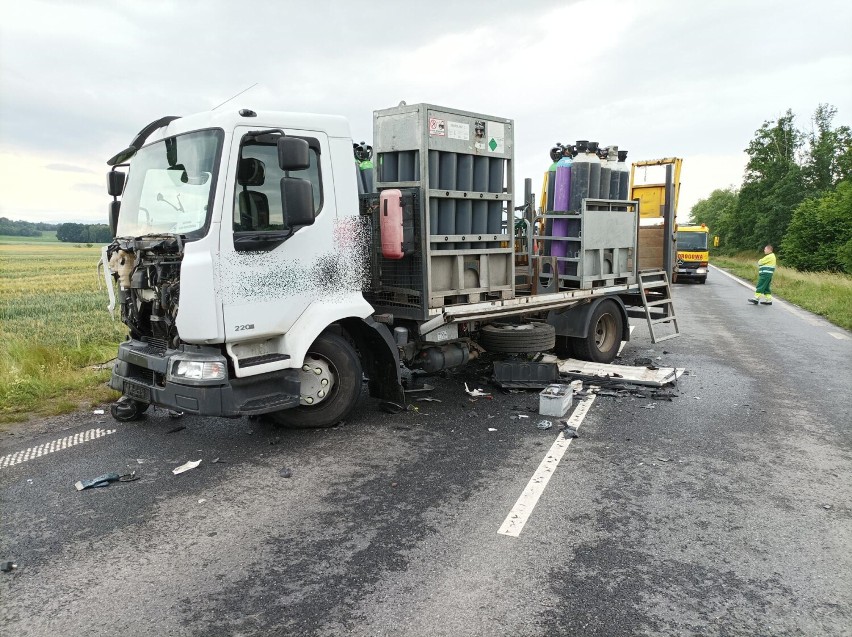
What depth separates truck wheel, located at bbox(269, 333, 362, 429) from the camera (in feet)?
17.7

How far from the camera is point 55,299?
53.8 feet

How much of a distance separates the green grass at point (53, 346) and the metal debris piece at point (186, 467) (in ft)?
7.47

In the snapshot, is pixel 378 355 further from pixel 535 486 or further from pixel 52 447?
pixel 52 447

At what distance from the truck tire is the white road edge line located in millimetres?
1286

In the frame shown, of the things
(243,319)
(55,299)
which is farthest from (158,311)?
(55,299)

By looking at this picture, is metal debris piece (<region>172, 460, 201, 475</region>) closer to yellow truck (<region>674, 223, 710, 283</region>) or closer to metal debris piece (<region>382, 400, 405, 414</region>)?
metal debris piece (<region>382, 400, 405, 414</region>)

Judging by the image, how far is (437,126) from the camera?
230 inches

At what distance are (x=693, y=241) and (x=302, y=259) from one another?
23.7 metres

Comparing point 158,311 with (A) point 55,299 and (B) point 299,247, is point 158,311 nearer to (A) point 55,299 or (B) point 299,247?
(B) point 299,247

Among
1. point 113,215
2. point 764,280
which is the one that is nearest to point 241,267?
point 113,215

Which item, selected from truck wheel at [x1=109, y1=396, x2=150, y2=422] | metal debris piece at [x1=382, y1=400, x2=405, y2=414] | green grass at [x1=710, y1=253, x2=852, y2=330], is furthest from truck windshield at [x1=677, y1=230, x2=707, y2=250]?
truck wheel at [x1=109, y1=396, x2=150, y2=422]

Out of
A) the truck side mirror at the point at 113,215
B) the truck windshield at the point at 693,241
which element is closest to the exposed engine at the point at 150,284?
the truck side mirror at the point at 113,215

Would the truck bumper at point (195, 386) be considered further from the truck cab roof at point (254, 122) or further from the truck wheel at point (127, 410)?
the truck cab roof at point (254, 122)

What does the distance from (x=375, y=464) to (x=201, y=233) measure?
2.22 m
